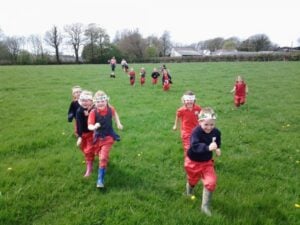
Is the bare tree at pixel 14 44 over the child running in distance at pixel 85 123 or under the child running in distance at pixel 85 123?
over

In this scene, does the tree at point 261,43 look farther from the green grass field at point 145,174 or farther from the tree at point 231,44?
the green grass field at point 145,174

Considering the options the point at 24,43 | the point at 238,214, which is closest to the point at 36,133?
the point at 238,214

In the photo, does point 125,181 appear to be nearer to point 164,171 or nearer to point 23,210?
point 164,171

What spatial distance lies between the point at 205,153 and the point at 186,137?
165 cm

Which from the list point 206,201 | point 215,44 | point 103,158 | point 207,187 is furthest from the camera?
point 215,44

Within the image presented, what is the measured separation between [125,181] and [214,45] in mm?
149082

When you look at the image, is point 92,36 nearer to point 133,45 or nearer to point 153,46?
point 133,45

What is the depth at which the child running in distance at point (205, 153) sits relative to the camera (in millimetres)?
4680

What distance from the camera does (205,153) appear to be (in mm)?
4922

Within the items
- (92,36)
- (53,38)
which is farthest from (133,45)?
(53,38)

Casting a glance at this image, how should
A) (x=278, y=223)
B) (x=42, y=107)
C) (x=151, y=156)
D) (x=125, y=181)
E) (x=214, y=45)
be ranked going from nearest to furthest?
(x=278, y=223) < (x=125, y=181) < (x=151, y=156) < (x=42, y=107) < (x=214, y=45)

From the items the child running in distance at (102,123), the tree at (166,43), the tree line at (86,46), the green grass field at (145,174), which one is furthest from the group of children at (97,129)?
the tree at (166,43)

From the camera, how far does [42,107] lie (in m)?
13.8

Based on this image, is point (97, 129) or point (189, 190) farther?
point (97, 129)
